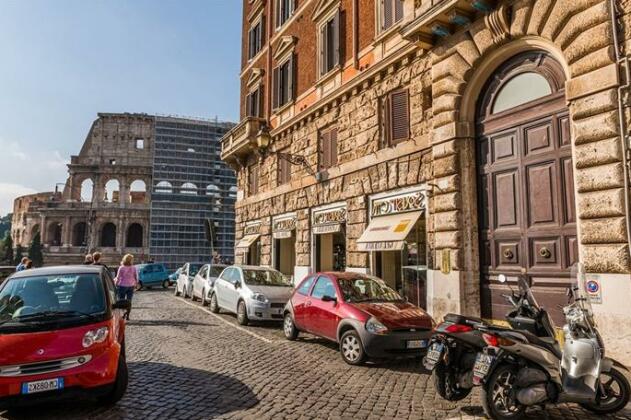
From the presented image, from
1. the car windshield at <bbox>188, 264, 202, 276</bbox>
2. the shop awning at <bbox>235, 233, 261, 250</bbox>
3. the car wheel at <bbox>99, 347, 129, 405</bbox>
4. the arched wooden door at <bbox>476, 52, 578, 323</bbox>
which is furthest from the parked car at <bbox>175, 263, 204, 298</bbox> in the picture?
the car wheel at <bbox>99, 347, 129, 405</bbox>

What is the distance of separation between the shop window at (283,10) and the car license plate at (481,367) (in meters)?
18.5

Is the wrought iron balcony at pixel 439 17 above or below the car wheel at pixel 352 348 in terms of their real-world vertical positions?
above

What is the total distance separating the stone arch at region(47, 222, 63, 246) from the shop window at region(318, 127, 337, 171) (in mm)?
60514

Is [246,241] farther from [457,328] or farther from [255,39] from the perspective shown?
[457,328]

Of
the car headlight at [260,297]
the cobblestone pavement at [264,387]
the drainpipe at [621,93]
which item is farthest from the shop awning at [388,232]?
the drainpipe at [621,93]

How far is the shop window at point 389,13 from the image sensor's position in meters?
13.1

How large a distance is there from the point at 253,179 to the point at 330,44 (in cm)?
871

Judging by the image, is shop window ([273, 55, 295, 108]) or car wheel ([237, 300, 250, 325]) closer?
car wheel ([237, 300, 250, 325])

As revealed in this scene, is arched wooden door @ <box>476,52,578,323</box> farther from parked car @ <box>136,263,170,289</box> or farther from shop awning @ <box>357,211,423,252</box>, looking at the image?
parked car @ <box>136,263,170,289</box>

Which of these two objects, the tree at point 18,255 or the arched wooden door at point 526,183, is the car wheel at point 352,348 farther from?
the tree at point 18,255

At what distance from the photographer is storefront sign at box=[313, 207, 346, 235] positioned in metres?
14.9

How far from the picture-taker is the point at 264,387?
5.91 metres

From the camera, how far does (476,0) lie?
9.48 metres

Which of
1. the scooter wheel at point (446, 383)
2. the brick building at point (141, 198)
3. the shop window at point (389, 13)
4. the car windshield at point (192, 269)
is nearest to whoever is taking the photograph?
the scooter wheel at point (446, 383)
